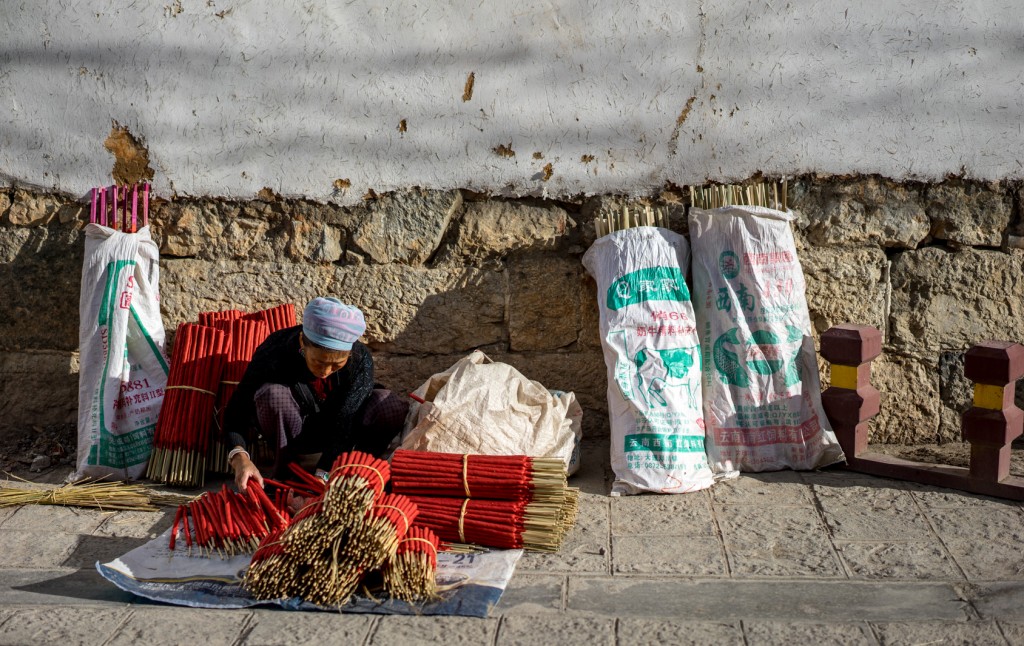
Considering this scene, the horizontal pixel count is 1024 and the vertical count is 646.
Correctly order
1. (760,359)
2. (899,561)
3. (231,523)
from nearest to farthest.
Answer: (899,561) < (231,523) < (760,359)

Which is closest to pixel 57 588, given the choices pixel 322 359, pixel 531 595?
pixel 322 359

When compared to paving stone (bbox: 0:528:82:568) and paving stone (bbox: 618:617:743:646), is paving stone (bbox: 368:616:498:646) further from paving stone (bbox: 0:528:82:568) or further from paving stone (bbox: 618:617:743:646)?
paving stone (bbox: 0:528:82:568)

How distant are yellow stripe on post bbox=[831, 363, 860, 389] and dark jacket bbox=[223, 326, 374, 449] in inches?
82.7

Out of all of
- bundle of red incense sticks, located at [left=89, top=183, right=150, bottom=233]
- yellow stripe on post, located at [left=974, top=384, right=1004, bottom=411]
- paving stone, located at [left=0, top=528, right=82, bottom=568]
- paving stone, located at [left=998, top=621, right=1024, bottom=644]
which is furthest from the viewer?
bundle of red incense sticks, located at [left=89, top=183, right=150, bottom=233]

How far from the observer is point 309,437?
14.0 feet

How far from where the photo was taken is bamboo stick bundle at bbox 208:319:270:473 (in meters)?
4.49

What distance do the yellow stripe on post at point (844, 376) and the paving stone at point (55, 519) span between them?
3.25 m

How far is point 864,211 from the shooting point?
4.57 metres

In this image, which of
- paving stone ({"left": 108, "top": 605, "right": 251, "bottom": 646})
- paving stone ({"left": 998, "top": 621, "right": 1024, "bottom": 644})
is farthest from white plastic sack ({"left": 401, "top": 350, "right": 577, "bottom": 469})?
paving stone ({"left": 998, "top": 621, "right": 1024, "bottom": 644})

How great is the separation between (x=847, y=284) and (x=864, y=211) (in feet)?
1.16

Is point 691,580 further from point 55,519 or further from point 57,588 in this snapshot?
point 55,519

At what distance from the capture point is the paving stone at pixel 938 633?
2.90 metres

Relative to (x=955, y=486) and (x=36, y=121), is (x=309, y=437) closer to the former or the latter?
(x=36, y=121)

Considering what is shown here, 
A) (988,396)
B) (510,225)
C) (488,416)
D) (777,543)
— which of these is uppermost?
(510,225)
